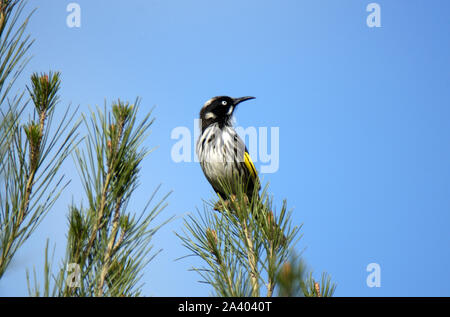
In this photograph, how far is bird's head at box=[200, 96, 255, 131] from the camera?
296 inches

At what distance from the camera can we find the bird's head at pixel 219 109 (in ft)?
24.7

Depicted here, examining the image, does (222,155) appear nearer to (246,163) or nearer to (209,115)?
(246,163)

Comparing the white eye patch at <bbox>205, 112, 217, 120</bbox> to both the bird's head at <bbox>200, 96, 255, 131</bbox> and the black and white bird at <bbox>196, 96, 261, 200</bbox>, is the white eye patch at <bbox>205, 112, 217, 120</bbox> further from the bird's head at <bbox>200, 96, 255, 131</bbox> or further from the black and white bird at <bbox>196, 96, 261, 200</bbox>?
the black and white bird at <bbox>196, 96, 261, 200</bbox>

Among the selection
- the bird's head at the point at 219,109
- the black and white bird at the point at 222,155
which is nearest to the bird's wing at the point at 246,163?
the black and white bird at the point at 222,155

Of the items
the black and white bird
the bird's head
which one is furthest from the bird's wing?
the bird's head

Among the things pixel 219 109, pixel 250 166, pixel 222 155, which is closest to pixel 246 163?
pixel 250 166

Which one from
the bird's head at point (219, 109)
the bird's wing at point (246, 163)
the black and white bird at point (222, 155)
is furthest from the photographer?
the bird's head at point (219, 109)

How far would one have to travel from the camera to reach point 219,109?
7582 mm

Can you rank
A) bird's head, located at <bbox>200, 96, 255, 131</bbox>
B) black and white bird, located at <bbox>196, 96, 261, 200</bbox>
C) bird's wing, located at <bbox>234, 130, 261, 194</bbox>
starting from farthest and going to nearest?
1. bird's head, located at <bbox>200, 96, 255, 131</bbox>
2. bird's wing, located at <bbox>234, 130, 261, 194</bbox>
3. black and white bird, located at <bbox>196, 96, 261, 200</bbox>

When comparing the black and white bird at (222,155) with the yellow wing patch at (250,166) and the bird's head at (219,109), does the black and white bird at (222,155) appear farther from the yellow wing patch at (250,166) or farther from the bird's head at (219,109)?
the bird's head at (219,109)

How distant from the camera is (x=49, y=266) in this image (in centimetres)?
220
